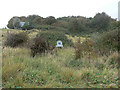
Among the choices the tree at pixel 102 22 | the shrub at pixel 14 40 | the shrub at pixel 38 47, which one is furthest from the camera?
the tree at pixel 102 22

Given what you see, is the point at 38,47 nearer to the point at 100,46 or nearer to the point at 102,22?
the point at 100,46

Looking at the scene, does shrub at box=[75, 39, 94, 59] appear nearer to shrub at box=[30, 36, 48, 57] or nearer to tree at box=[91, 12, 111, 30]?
shrub at box=[30, 36, 48, 57]

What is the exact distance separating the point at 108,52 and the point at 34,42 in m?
4.50

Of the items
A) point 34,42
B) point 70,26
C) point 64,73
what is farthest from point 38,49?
point 70,26

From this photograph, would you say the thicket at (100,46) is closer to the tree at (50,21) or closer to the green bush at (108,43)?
the green bush at (108,43)

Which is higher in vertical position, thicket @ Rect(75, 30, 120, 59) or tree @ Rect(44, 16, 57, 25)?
tree @ Rect(44, 16, 57, 25)

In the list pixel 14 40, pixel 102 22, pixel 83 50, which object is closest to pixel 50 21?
pixel 102 22

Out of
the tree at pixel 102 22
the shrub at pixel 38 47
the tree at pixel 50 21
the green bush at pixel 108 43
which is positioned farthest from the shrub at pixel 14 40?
the tree at pixel 50 21

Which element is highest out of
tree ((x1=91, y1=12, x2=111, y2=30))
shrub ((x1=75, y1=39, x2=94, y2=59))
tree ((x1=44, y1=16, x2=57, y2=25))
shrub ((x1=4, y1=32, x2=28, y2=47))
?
tree ((x1=44, y1=16, x2=57, y2=25))

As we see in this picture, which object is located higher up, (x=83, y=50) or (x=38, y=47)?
(x=38, y=47)

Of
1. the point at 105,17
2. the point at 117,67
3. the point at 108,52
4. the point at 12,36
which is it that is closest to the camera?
the point at 117,67

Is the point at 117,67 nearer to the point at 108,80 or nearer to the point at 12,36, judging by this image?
the point at 108,80

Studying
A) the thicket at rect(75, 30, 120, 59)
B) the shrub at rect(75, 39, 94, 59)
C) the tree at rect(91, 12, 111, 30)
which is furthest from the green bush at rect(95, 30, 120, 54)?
the tree at rect(91, 12, 111, 30)

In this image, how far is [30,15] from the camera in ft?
195
